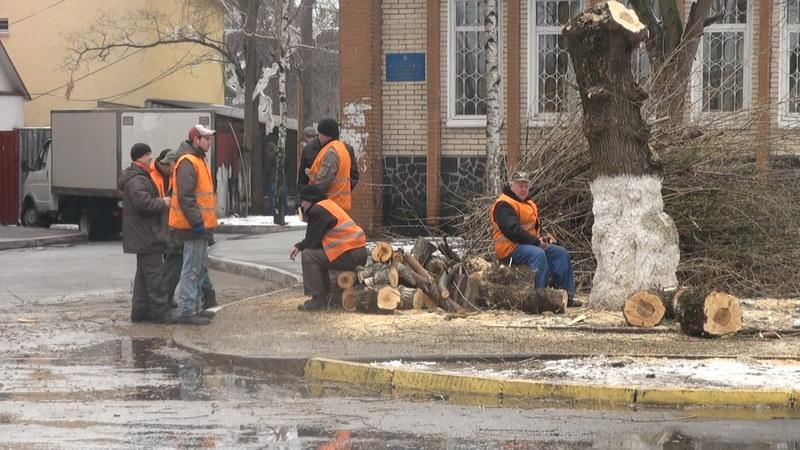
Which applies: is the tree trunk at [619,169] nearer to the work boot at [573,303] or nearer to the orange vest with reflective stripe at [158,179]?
the work boot at [573,303]

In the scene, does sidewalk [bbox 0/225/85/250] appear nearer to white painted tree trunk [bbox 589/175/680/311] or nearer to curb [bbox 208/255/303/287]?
curb [bbox 208/255/303/287]

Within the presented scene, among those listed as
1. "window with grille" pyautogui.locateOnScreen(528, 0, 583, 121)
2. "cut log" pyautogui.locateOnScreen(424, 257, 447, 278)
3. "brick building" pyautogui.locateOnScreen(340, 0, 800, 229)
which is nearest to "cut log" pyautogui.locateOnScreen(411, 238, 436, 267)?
"cut log" pyautogui.locateOnScreen(424, 257, 447, 278)

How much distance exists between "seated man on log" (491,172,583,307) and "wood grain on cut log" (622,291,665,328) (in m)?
1.46

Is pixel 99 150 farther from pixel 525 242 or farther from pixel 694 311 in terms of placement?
pixel 694 311

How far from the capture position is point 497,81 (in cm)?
2058

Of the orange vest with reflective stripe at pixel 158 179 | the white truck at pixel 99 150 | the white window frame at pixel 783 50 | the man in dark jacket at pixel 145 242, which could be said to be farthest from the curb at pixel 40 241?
the white window frame at pixel 783 50

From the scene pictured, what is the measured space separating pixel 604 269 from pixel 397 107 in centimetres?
982

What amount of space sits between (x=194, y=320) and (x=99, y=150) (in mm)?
16451

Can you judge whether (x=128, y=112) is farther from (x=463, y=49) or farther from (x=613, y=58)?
(x=613, y=58)

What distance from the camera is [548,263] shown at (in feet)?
44.2

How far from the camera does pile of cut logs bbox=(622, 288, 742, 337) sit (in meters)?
11.3

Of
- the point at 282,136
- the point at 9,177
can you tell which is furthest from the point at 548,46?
the point at 9,177

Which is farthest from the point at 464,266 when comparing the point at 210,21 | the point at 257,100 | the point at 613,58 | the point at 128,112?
the point at 210,21

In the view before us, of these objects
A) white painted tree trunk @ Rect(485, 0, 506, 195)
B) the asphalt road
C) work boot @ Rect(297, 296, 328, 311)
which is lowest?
the asphalt road
